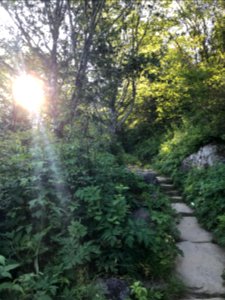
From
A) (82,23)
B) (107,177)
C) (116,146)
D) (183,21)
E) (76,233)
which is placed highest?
(183,21)

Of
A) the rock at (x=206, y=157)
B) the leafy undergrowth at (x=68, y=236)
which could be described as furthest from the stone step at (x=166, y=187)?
the leafy undergrowth at (x=68, y=236)

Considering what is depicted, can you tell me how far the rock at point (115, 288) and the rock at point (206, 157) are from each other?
457 cm

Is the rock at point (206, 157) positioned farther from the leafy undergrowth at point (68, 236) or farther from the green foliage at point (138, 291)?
the green foliage at point (138, 291)

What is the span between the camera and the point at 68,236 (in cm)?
347

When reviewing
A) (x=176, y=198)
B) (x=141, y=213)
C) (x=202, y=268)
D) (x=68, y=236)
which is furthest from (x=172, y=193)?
(x=68, y=236)

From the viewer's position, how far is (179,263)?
4148 mm

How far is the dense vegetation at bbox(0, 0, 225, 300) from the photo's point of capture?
10.7ft

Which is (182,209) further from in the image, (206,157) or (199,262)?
(199,262)

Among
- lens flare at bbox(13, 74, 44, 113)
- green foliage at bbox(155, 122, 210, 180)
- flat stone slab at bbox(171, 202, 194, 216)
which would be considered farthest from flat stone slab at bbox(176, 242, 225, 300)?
lens flare at bbox(13, 74, 44, 113)

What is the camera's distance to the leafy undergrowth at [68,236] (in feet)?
9.98

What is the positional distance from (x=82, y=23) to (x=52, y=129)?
2.33m

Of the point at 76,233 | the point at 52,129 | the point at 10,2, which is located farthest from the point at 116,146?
the point at 76,233

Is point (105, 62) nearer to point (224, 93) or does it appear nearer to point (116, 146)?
point (116, 146)

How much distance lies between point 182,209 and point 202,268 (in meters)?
2.40
